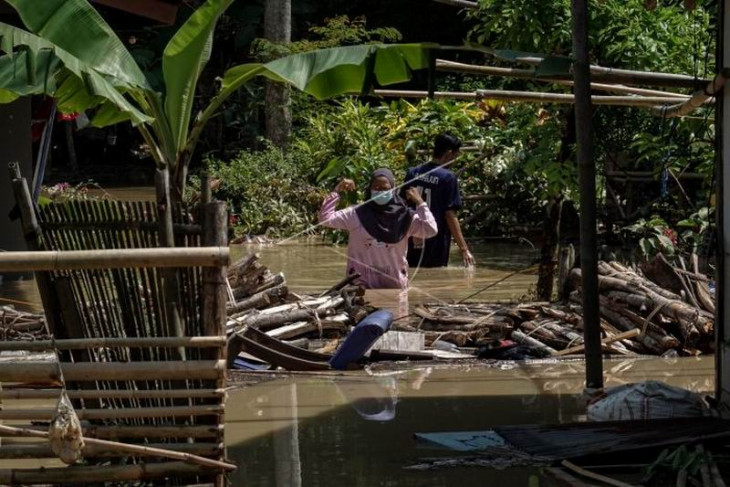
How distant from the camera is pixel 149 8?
12.9 metres

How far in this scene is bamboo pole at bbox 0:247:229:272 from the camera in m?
5.11

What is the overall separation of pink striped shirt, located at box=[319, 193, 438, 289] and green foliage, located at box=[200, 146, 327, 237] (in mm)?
8237

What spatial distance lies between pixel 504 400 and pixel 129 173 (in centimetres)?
2046

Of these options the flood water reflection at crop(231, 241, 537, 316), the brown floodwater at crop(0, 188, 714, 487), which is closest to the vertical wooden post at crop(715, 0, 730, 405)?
the brown floodwater at crop(0, 188, 714, 487)

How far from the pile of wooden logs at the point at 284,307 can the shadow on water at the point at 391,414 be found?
88 centimetres

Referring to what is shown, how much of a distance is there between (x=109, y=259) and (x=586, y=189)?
3.10 m

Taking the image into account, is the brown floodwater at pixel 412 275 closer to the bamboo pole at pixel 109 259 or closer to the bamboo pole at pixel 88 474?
the bamboo pole at pixel 88 474

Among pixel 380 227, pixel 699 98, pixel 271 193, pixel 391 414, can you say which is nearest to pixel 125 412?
pixel 391 414

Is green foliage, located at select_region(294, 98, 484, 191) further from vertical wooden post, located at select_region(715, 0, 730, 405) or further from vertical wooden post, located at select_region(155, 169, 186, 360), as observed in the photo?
vertical wooden post, located at select_region(155, 169, 186, 360)

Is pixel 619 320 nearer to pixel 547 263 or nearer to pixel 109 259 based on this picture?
pixel 547 263

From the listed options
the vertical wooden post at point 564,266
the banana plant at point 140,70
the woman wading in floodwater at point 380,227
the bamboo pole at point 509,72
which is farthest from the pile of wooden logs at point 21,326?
the vertical wooden post at point 564,266

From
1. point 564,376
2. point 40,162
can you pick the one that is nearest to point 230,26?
point 40,162

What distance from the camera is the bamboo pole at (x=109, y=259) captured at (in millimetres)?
5113

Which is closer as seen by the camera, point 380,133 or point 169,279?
point 169,279
